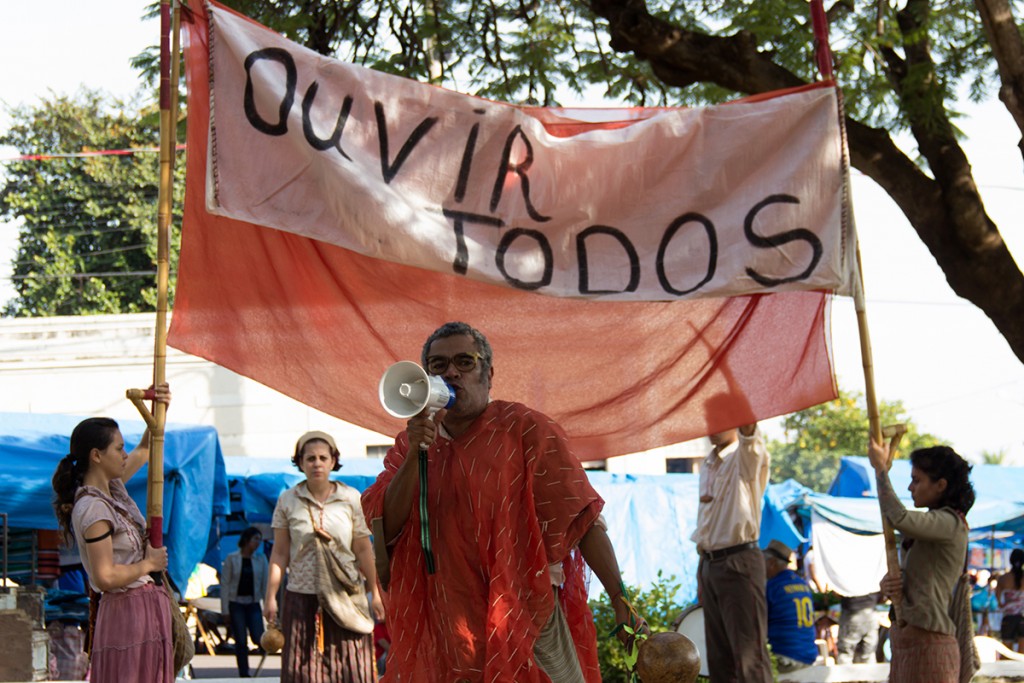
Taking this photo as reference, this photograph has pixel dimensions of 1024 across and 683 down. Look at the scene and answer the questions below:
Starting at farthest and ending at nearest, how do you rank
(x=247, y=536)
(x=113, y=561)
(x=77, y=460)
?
1. (x=247, y=536)
2. (x=77, y=460)
3. (x=113, y=561)

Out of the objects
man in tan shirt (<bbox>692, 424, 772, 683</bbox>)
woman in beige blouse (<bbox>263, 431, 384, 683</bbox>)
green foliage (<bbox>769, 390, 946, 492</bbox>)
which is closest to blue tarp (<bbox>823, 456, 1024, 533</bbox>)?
man in tan shirt (<bbox>692, 424, 772, 683</bbox>)

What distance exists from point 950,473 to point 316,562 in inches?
135

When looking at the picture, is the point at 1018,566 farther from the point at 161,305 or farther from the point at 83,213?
the point at 83,213

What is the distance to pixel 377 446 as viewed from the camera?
22922 mm

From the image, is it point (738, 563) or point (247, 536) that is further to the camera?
point (247, 536)

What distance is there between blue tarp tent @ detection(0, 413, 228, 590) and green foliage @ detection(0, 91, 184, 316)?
2042 cm

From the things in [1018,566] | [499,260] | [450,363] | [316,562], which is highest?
[499,260]

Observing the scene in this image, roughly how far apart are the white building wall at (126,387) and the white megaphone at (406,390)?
736 inches

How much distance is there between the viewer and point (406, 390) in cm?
357

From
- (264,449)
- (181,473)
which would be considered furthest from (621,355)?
(264,449)

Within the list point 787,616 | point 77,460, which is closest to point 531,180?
point 77,460

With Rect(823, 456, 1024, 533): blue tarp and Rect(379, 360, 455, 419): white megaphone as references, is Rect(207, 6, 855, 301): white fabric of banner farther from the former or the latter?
Rect(823, 456, 1024, 533): blue tarp

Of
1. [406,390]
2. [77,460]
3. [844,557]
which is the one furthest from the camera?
[844,557]

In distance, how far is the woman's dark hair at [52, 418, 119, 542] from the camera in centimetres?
494
